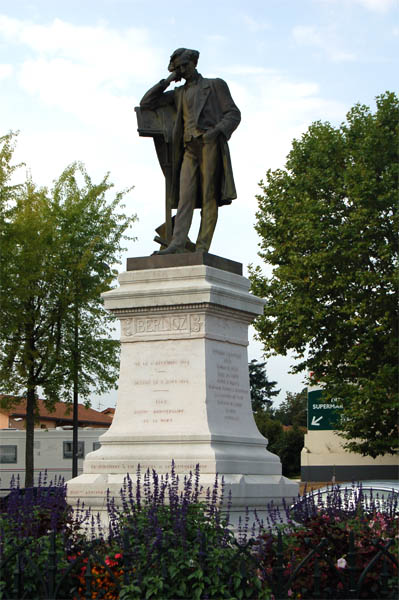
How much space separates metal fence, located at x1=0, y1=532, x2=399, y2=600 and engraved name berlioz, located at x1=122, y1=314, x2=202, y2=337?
3471 mm

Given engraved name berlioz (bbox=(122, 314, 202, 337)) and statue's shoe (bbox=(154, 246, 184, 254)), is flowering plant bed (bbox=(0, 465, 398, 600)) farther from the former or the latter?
statue's shoe (bbox=(154, 246, 184, 254))

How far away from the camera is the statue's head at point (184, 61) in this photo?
1151 cm

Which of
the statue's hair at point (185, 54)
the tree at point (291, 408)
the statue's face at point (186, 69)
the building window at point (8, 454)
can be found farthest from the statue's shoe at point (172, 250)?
the tree at point (291, 408)

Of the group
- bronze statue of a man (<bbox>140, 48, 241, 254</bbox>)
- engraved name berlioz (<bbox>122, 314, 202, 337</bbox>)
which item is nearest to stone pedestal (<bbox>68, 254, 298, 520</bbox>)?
engraved name berlioz (<bbox>122, 314, 202, 337</bbox>)

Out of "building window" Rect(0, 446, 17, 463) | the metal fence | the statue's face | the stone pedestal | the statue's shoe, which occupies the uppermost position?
the statue's face

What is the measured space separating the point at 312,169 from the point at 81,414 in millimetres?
32755

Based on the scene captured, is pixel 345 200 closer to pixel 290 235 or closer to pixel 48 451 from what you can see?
pixel 290 235

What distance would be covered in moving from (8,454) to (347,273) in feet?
52.2

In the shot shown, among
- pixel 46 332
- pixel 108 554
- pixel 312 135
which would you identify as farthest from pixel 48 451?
pixel 108 554

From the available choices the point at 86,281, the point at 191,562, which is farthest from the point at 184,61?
the point at 86,281

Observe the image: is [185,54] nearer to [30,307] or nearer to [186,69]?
[186,69]

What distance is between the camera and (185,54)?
11500 millimetres

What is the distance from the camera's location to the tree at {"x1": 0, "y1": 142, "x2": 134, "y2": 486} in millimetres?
28375

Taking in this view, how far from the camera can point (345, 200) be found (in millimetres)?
31562
